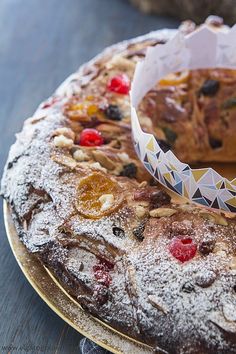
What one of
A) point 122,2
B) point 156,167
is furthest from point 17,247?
point 122,2

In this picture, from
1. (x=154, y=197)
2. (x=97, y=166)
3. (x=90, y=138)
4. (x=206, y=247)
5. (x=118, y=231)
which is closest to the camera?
(x=206, y=247)

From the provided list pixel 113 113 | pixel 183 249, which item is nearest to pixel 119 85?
pixel 113 113

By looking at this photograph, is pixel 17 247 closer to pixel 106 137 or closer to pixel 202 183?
pixel 106 137

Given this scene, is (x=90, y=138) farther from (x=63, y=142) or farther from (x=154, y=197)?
(x=154, y=197)

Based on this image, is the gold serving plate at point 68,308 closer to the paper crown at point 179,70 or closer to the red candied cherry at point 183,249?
the paper crown at point 179,70

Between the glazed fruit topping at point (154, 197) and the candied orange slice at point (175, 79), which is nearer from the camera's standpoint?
→ the glazed fruit topping at point (154, 197)

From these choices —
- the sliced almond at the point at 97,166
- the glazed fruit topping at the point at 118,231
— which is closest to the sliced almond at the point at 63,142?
the sliced almond at the point at 97,166
